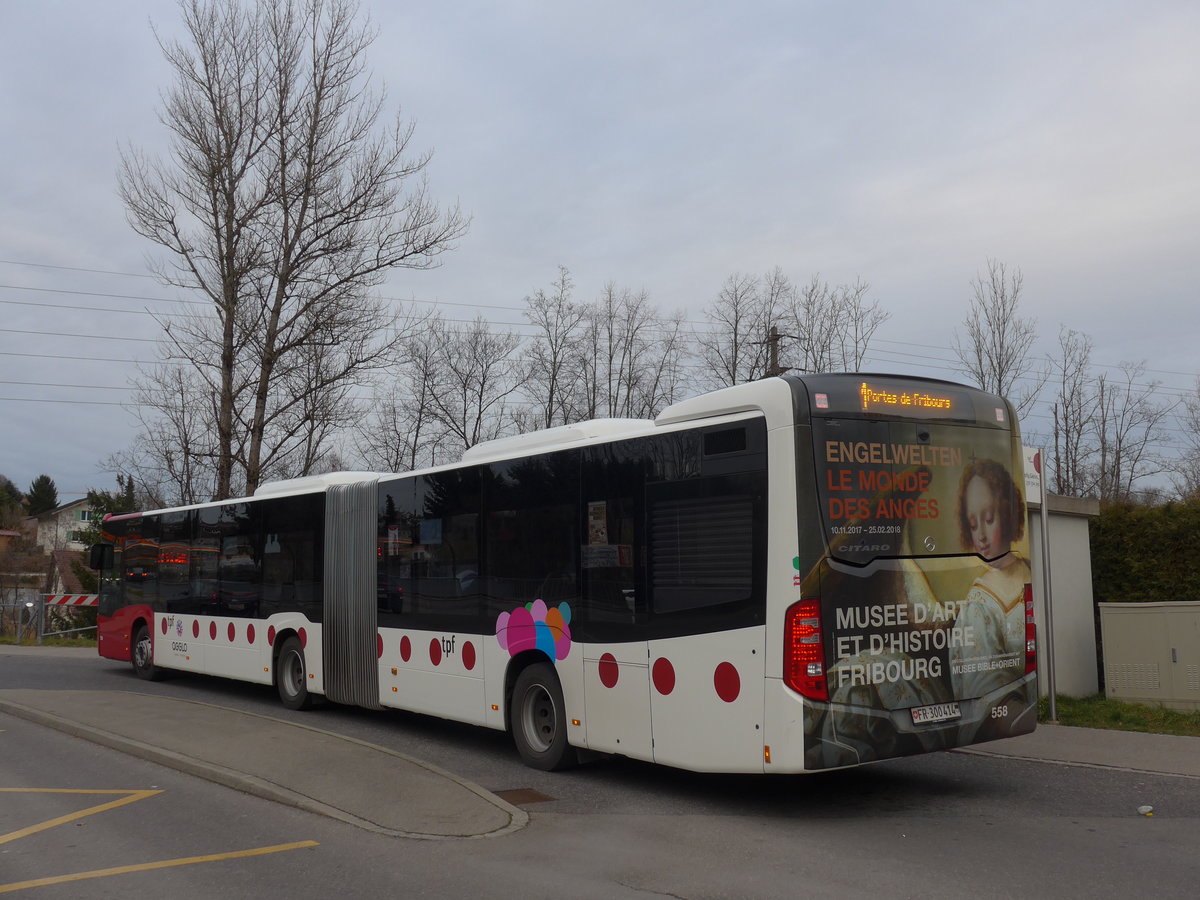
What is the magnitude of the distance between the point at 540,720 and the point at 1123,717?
678 centimetres

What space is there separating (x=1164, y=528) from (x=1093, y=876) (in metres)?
8.84

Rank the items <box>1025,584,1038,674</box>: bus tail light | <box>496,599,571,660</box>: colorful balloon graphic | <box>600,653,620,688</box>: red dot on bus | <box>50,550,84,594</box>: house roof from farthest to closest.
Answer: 1. <box>50,550,84,594</box>: house roof
2. <box>496,599,571,660</box>: colorful balloon graphic
3. <box>600,653,620,688</box>: red dot on bus
4. <box>1025,584,1038,674</box>: bus tail light

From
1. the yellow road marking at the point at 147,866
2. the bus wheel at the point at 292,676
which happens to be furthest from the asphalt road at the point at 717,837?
the bus wheel at the point at 292,676

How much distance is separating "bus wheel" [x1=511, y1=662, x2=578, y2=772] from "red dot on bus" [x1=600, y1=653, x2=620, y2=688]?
2.42 feet

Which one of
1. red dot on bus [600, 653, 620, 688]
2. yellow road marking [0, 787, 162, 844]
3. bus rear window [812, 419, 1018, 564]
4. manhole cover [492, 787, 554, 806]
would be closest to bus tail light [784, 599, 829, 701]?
bus rear window [812, 419, 1018, 564]

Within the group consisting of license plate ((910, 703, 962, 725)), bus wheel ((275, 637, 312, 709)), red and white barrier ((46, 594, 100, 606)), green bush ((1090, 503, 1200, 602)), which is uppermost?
green bush ((1090, 503, 1200, 602))

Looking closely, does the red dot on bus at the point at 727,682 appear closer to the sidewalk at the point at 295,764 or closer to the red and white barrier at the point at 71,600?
the sidewalk at the point at 295,764

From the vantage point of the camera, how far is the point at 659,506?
8586 millimetres

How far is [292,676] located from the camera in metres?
14.6

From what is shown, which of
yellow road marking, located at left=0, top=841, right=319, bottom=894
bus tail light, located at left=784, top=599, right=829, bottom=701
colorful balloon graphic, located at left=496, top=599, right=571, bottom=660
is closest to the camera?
yellow road marking, located at left=0, top=841, right=319, bottom=894

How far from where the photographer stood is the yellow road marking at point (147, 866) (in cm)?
636

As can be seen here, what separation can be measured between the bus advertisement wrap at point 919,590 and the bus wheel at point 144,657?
14.7m

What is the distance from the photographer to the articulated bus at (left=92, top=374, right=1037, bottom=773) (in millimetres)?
7488

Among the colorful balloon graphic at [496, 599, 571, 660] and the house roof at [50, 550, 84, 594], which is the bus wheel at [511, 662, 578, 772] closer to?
the colorful balloon graphic at [496, 599, 571, 660]
